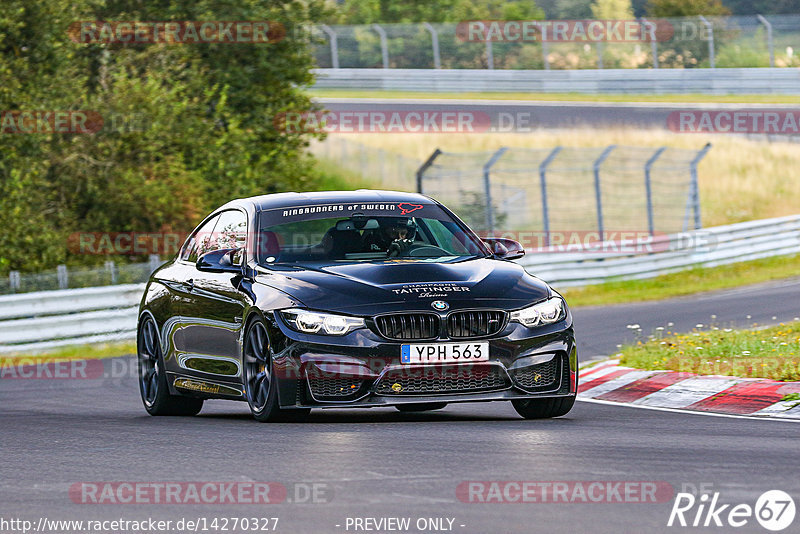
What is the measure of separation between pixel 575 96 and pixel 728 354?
33421mm

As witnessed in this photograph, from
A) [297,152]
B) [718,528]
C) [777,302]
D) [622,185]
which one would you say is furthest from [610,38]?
[718,528]

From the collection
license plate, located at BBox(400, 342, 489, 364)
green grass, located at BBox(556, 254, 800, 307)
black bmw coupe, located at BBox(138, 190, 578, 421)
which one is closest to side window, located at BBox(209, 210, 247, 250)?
black bmw coupe, located at BBox(138, 190, 578, 421)

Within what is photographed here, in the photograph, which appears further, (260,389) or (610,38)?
(610,38)

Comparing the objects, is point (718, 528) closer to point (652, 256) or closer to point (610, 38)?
point (652, 256)

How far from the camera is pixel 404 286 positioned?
9.46 m

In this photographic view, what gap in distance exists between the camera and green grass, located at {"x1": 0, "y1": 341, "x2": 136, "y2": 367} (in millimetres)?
20031

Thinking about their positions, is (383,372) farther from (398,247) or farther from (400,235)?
(400,235)

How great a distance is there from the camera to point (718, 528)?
19.3 feet

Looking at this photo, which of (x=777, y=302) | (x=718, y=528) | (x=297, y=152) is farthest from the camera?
(x=297, y=152)

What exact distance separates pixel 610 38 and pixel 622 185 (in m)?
12.9

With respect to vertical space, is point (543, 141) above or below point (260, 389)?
below

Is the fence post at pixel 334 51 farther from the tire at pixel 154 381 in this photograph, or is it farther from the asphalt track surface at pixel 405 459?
the asphalt track surface at pixel 405 459

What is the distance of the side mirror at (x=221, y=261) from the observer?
10.5 metres

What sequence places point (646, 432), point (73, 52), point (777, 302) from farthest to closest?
point (73, 52) < point (777, 302) < point (646, 432)
